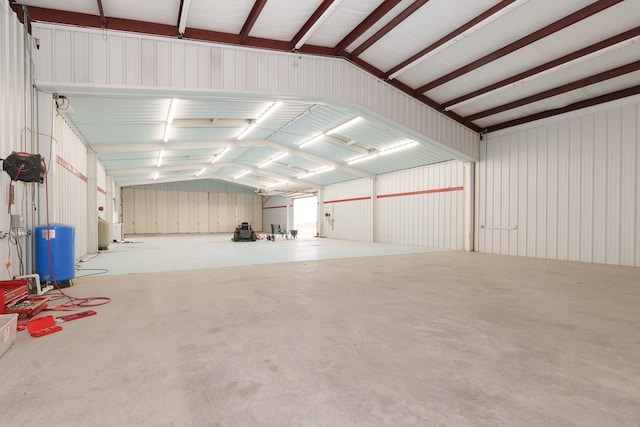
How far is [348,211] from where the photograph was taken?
1873 centimetres

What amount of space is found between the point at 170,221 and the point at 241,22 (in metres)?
24.3

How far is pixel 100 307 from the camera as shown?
4.21 meters

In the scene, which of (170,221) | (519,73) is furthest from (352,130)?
(170,221)

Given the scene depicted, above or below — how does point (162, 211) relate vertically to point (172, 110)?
below

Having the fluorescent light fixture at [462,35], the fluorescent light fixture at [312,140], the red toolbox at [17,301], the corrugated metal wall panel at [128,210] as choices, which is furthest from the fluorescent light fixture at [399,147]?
the corrugated metal wall panel at [128,210]

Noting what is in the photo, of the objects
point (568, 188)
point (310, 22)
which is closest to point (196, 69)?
point (310, 22)

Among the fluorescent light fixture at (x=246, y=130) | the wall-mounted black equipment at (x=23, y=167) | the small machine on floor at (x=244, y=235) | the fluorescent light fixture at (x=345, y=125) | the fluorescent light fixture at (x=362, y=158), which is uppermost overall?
the fluorescent light fixture at (x=246, y=130)

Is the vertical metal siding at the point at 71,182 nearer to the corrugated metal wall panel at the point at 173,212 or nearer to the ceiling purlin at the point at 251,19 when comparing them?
the ceiling purlin at the point at 251,19

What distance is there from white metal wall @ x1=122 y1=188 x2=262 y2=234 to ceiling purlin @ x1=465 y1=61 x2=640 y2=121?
2418 centimetres

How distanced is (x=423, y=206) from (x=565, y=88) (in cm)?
676

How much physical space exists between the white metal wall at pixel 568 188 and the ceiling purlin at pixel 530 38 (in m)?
3.42

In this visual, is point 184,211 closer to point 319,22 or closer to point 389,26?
point 319,22

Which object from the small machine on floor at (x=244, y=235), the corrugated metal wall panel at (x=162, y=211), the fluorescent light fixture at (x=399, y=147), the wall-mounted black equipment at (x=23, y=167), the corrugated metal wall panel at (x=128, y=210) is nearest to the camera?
the wall-mounted black equipment at (x=23, y=167)

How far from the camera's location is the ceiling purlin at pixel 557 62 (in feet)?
20.8
